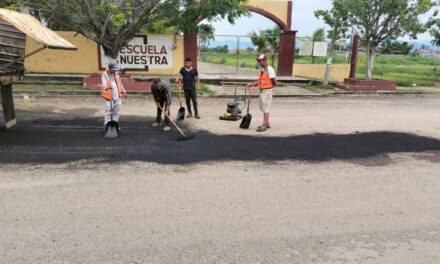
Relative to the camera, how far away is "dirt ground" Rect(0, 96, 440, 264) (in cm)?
361

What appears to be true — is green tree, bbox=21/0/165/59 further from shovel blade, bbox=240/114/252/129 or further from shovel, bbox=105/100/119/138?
shovel blade, bbox=240/114/252/129

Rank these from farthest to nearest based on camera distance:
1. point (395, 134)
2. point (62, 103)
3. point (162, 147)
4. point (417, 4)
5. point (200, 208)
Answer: point (417, 4)
point (62, 103)
point (395, 134)
point (162, 147)
point (200, 208)

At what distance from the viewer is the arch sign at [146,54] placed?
55.6 feet

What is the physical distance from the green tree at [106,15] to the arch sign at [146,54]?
8.19 ft

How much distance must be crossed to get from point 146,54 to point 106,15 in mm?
4041

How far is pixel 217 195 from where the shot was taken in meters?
4.89

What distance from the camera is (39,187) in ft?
16.3

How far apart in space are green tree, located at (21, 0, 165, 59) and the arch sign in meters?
2.50

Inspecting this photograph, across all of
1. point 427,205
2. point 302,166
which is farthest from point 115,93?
point 427,205

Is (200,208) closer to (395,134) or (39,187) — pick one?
(39,187)

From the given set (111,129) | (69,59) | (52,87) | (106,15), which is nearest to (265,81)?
(111,129)

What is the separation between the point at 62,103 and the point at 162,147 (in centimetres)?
612

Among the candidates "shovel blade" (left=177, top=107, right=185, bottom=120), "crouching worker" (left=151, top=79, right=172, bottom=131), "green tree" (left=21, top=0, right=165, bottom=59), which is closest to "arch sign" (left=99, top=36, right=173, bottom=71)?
"green tree" (left=21, top=0, right=165, bottom=59)

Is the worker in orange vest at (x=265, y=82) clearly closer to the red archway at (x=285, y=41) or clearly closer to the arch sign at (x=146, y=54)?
the arch sign at (x=146, y=54)
